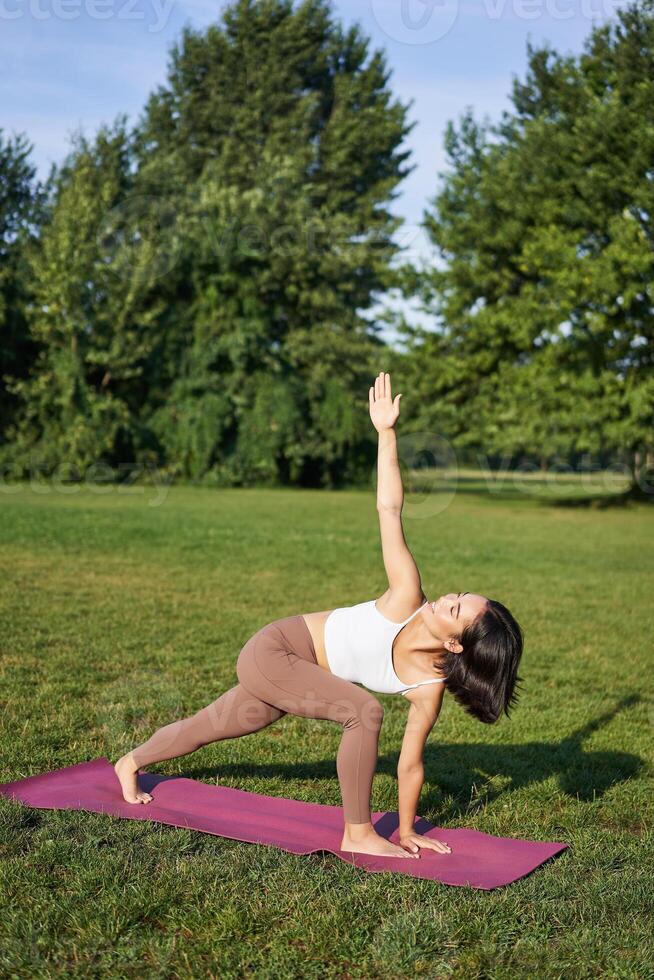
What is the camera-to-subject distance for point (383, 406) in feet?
12.8

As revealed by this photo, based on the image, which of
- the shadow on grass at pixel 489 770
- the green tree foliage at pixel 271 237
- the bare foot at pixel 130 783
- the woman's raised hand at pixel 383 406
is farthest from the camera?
the green tree foliage at pixel 271 237

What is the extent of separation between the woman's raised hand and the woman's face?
0.70 metres

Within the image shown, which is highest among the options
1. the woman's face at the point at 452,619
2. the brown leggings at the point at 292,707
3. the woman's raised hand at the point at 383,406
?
the woman's raised hand at the point at 383,406

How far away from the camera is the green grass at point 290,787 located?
293 centimetres

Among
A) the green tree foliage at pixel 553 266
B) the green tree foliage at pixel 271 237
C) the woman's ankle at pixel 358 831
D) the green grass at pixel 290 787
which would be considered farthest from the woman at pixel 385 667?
the green tree foliage at pixel 271 237

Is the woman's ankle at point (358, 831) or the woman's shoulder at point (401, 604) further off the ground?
the woman's shoulder at point (401, 604)

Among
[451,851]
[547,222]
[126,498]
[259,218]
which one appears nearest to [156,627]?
[451,851]

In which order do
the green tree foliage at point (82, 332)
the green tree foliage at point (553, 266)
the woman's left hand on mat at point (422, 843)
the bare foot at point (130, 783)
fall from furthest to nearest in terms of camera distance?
the green tree foliage at point (82, 332), the green tree foliage at point (553, 266), the bare foot at point (130, 783), the woman's left hand on mat at point (422, 843)

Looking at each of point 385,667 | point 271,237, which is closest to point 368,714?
point 385,667

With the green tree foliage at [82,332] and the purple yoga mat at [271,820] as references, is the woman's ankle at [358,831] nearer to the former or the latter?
the purple yoga mat at [271,820]

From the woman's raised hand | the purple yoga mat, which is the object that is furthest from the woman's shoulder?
the purple yoga mat

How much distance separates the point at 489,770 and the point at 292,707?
5.39ft

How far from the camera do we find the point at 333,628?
12.7 ft

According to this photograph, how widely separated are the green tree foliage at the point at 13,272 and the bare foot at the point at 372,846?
29370 millimetres
